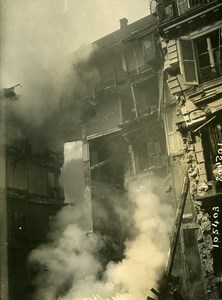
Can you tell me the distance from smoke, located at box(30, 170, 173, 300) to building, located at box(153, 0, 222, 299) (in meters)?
2.99

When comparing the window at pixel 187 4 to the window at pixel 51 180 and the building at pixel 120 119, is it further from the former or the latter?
the window at pixel 51 180

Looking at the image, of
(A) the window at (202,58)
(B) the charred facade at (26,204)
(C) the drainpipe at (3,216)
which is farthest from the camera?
(B) the charred facade at (26,204)

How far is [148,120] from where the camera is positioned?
22.7 metres

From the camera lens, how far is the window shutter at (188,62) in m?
15.6

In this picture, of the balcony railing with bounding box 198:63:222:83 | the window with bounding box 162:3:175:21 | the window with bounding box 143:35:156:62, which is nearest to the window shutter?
the balcony railing with bounding box 198:63:222:83

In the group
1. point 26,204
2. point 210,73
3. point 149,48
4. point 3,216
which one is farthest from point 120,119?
point 3,216

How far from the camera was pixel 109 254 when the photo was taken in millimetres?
22812

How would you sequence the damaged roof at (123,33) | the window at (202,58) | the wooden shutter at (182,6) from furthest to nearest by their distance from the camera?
the damaged roof at (123,33) < the wooden shutter at (182,6) < the window at (202,58)

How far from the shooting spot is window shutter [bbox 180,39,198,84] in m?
15.6

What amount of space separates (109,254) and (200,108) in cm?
1261

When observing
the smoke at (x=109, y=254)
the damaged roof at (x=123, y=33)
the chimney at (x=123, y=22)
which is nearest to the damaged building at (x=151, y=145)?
the chimney at (x=123, y=22)

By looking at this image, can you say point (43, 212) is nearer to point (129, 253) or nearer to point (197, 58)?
point (129, 253)

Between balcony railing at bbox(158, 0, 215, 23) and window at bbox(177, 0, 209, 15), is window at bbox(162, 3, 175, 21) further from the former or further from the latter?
window at bbox(177, 0, 209, 15)

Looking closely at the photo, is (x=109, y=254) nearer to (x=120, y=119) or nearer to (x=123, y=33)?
(x=120, y=119)
